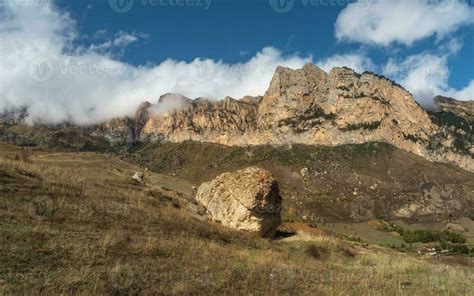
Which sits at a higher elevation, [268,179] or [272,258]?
[268,179]

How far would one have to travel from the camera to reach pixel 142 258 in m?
15.7

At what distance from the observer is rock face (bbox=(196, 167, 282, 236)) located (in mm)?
32594

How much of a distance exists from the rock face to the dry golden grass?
6.48 meters

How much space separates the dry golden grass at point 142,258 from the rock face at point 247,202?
6.48m

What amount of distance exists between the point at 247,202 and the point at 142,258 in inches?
697

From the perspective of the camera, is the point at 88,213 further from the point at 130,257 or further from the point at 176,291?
the point at 176,291

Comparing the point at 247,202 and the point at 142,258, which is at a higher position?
the point at 247,202

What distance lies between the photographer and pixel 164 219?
22844mm

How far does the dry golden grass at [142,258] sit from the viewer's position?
13.0 meters

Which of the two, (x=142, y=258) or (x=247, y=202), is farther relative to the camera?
(x=247, y=202)

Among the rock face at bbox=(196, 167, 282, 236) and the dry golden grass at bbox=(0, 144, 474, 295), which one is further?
the rock face at bbox=(196, 167, 282, 236)

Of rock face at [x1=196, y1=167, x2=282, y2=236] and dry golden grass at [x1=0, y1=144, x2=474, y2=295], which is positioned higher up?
rock face at [x1=196, y1=167, x2=282, y2=236]

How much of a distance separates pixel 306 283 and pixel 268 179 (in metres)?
18.2

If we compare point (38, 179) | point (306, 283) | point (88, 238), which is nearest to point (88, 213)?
point (88, 238)
